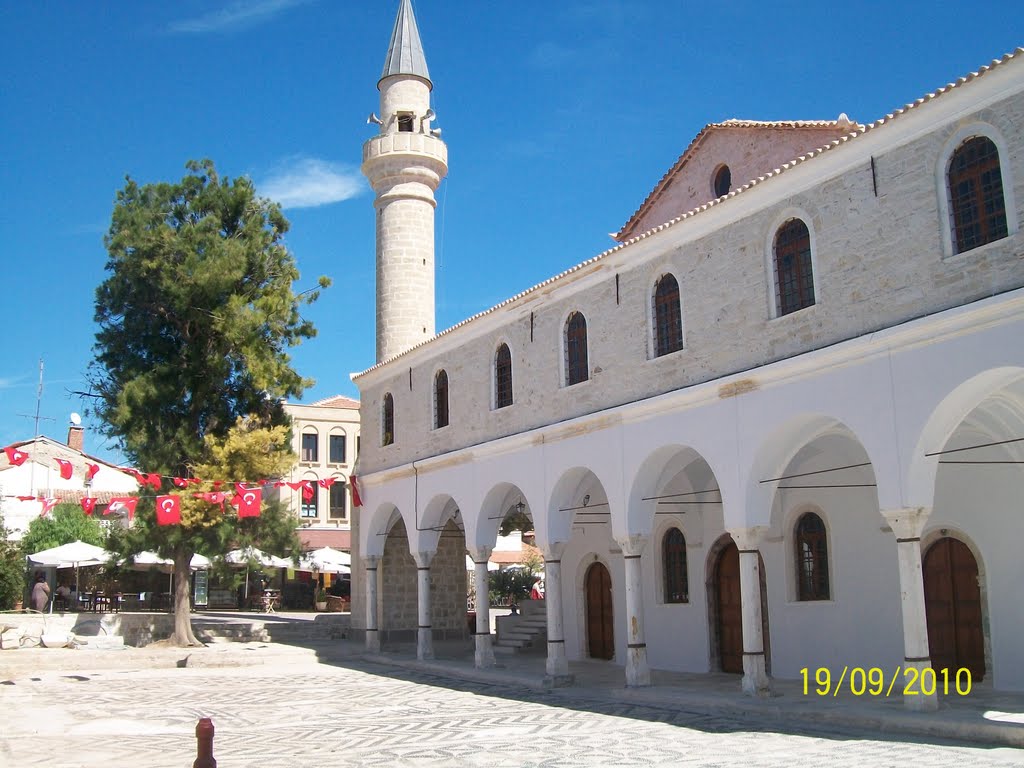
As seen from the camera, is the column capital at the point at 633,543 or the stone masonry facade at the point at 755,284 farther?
the column capital at the point at 633,543

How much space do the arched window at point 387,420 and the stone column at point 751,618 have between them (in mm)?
12266

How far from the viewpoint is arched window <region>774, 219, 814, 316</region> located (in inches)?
520

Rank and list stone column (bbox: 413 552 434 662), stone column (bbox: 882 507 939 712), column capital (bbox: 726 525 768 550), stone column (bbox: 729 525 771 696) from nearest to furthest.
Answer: stone column (bbox: 882 507 939 712), stone column (bbox: 729 525 771 696), column capital (bbox: 726 525 768 550), stone column (bbox: 413 552 434 662)

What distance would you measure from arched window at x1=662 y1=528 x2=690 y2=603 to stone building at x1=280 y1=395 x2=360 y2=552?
24.4 m

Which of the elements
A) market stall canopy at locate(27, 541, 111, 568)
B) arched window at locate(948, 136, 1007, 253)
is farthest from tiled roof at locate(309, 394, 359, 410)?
arched window at locate(948, 136, 1007, 253)

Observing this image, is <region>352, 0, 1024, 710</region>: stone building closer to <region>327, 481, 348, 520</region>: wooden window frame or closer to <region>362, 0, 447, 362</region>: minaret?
<region>362, 0, 447, 362</region>: minaret

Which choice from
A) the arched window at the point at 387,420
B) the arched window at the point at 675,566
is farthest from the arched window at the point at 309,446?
the arched window at the point at 675,566

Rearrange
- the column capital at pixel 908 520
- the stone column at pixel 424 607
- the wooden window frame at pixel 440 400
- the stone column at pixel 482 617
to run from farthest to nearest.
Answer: the wooden window frame at pixel 440 400 → the stone column at pixel 424 607 → the stone column at pixel 482 617 → the column capital at pixel 908 520

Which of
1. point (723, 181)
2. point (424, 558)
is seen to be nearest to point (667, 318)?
point (723, 181)

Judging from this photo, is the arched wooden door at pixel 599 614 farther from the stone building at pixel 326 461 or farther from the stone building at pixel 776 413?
the stone building at pixel 326 461

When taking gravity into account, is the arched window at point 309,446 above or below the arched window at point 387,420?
above

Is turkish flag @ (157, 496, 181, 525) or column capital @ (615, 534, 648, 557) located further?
turkish flag @ (157, 496, 181, 525)

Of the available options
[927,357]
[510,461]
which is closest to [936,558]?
[927,357]

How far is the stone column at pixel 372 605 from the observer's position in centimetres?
2392
